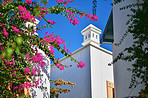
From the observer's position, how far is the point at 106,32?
6.54m

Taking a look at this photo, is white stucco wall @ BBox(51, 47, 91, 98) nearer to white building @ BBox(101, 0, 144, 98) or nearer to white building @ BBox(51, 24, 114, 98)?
white building @ BBox(51, 24, 114, 98)

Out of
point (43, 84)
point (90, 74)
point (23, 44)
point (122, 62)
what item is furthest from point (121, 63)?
point (90, 74)

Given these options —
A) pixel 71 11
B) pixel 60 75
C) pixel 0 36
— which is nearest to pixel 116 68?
pixel 71 11

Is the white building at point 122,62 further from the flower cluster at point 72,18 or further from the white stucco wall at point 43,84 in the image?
the white stucco wall at point 43,84

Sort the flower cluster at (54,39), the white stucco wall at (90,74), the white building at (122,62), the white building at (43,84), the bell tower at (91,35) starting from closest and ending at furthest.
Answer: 1. the white building at (122,62)
2. the flower cluster at (54,39)
3. the white building at (43,84)
4. the white stucco wall at (90,74)
5. the bell tower at (91,35)

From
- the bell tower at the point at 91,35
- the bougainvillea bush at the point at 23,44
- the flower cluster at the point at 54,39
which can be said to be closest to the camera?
the bougainvillea bush at the point at 23,44

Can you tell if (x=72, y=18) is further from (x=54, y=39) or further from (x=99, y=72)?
(x=99, y=72)

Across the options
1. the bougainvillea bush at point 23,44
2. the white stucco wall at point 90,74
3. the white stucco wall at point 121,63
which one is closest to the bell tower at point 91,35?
the white stucco wall at point 90,74

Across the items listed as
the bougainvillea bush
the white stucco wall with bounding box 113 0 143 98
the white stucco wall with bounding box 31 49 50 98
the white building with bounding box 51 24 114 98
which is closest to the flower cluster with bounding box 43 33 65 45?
the bougainvillea bush

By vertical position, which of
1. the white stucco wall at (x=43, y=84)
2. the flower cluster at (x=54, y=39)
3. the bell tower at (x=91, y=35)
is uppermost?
the bell tower at (x=91, y=35)

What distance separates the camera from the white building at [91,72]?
8.19 m

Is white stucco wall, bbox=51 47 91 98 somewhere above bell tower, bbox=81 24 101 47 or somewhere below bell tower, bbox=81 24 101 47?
below

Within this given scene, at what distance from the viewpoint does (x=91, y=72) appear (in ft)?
26.9

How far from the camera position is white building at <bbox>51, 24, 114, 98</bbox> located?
8188 millimetres
